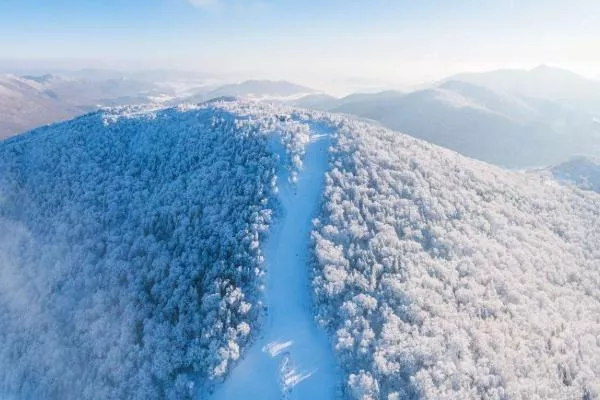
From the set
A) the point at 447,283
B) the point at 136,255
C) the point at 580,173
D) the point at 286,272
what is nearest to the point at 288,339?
the point at 286,272

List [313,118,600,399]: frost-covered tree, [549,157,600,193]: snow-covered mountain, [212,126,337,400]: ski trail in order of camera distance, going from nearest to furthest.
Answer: [212,126,337,400]: ski trail → [313,118,600,399]: frost-covered tree → [549,157,600,193]: snow-covered mountain

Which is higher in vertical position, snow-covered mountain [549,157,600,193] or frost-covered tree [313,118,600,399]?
frost-covered tree [313,118,600,399]

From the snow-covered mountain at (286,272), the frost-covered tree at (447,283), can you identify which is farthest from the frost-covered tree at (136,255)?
the frost-covered tree at (447,283)

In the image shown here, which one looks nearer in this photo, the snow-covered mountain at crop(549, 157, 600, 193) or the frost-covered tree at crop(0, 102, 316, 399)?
the frost-covered tree at crop(0, 102, 316, 399)

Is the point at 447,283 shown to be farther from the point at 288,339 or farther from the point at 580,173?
the point at 580,173

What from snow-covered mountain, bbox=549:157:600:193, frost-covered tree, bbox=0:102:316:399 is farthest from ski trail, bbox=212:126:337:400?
snow-covered mountain, bbox=549:157:600:193

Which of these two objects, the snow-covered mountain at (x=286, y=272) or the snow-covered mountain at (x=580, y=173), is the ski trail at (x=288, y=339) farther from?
the snow-covered mountain at (x=580, y=173)

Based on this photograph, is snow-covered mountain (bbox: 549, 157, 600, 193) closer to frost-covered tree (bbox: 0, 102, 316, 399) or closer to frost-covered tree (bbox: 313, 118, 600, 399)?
frost-covered tree (bbox: 313, 118, 600, 399)

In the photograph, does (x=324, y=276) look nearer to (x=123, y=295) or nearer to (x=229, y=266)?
(x=229, y=266)
